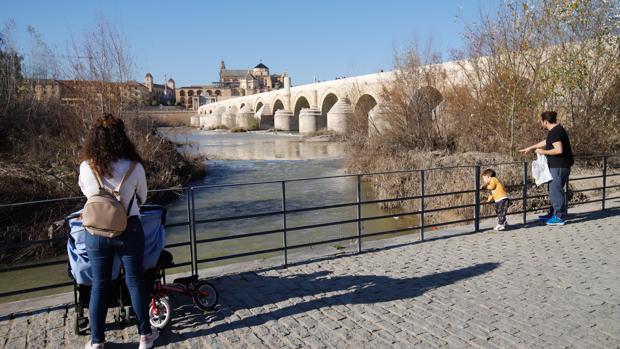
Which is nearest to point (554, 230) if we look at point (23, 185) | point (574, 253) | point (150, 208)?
point (574, 253)

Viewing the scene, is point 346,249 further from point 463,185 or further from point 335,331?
point 463,185

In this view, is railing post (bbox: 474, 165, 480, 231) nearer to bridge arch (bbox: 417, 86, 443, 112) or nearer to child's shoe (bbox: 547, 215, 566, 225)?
child's shoe (bbox: 547, 215, 566, 225)

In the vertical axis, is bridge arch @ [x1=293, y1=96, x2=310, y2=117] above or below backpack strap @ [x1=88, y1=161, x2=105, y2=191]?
above

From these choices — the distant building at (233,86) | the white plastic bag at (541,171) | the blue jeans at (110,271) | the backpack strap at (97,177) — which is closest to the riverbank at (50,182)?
the blue jeans at (110,271)

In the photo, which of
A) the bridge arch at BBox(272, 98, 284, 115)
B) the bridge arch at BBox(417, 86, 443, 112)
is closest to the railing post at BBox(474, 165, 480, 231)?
the bridge arch at BBox(417, 86, 443, 112)

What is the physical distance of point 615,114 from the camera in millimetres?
15391

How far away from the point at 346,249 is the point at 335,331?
2632 millimetres

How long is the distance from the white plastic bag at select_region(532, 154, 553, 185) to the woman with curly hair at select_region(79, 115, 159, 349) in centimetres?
612

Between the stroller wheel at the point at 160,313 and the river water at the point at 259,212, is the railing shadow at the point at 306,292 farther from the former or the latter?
the river water at the point at 259,212

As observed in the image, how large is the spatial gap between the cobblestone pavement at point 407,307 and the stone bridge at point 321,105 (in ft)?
46.7

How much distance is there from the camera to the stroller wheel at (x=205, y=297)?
14.5ft

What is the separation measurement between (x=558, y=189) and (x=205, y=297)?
18.4ft

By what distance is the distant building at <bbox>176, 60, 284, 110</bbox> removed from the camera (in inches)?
6683

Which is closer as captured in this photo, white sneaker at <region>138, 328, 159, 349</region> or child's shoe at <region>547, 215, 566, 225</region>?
white sneaker at <region>138, 328, 159, 349</region>
